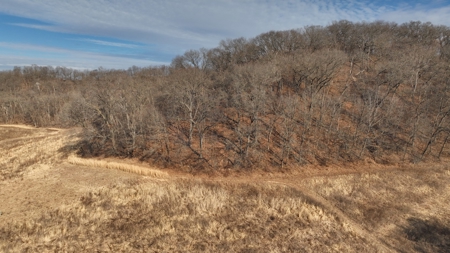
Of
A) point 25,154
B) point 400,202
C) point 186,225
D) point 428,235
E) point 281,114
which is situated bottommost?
point 25,154

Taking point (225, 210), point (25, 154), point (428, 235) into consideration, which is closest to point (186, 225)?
point (225, 210)

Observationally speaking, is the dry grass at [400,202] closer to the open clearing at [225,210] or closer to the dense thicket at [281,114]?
the open clearing at [225,210]

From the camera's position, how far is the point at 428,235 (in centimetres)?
1446

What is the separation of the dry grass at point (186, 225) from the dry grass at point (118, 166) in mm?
3877

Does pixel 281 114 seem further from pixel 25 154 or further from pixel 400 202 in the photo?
pixel 25 154

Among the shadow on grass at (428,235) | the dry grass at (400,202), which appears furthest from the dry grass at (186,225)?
the shadow on grass at (428,235)

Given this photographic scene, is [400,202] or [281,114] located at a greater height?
[281,114]

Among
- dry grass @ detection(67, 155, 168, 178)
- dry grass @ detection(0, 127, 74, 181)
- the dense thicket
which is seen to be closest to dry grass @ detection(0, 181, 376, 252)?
dry grass @ detection(67, 155, 168, 178)

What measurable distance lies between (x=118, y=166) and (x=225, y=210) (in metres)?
14.3

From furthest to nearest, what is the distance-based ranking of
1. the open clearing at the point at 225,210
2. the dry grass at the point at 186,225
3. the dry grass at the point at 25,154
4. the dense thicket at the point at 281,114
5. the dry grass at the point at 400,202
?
the dense thicket at the point at 281,114, the dry grass at the point at 25,154, the dry grass at the point at 400,202, the open clearing at the point at 225,210, the dry grass at the point at 186,225

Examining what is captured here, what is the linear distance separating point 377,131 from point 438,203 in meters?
12.5

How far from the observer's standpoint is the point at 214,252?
1323cm

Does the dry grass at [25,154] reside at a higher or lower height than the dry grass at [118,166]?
lower

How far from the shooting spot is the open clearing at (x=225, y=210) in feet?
45.3
